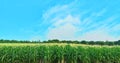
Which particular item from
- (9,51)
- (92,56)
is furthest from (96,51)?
(9,51)

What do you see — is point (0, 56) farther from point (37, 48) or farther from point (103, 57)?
point (103, 57)

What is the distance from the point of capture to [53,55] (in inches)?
551

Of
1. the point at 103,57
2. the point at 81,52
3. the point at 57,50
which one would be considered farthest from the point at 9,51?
the point at 103,57

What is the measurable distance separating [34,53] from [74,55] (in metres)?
1.53

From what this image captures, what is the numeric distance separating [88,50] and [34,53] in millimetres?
2137

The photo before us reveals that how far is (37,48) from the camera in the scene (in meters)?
14.2

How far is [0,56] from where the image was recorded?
14.0 meters

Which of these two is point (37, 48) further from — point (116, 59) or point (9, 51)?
point (116, 59)

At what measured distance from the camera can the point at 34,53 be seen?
13922 millimetres

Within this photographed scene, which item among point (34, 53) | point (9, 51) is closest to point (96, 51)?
point (34, 53)

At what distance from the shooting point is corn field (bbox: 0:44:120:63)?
45.6ft

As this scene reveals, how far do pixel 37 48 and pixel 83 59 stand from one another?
5.97 feet

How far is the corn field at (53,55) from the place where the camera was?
1391cm

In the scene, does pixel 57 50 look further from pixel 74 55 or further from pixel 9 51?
pixel 9 51
